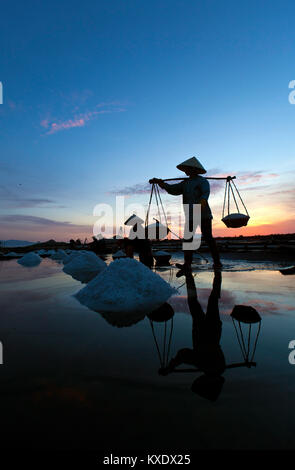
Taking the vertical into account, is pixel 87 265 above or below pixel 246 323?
above

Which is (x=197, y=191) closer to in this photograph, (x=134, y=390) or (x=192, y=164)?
(x=192, y=164)

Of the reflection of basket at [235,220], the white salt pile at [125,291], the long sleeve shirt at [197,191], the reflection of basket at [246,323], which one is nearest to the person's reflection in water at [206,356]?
the reflection of basket at [246,323]

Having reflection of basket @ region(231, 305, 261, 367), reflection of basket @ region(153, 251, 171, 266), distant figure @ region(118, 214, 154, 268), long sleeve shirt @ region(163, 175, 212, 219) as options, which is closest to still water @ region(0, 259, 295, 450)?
reflection of basket @ region(231, 305, 261, 367)

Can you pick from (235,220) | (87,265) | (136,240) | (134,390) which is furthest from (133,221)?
(134,390)

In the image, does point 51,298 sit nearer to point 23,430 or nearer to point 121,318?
point 121,318

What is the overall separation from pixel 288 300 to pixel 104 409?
2840 mm

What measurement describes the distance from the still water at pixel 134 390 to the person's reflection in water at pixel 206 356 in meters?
0.03

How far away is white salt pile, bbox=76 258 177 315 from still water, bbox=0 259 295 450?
54 centimetres

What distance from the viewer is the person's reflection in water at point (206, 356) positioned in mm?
1172

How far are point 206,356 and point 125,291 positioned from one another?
152 cm

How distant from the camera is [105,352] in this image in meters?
1.55

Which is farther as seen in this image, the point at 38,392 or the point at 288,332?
the point at 288,332

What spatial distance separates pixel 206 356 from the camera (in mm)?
1483
